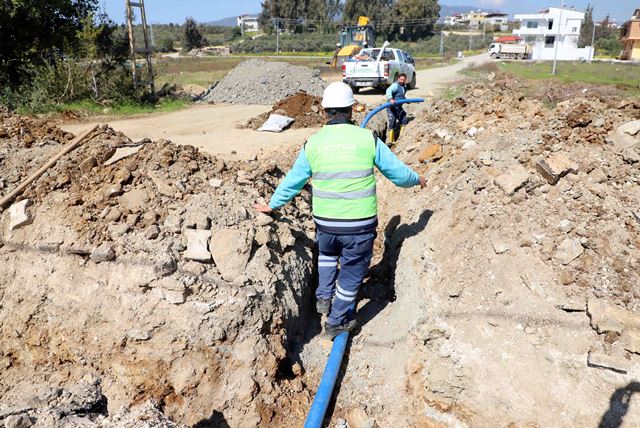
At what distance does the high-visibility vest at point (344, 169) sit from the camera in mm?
3648

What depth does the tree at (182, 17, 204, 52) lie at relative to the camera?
5744 cm

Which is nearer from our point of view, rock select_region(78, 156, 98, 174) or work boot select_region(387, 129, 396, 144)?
rock select_region(78, 156, 98, 174)

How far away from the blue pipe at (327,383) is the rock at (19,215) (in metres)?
2.88

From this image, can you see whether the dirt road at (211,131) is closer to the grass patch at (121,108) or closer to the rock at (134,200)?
the grass patch at (121,108)

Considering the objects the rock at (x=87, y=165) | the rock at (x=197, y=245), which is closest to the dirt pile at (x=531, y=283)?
the rock at (x=197, y=245)

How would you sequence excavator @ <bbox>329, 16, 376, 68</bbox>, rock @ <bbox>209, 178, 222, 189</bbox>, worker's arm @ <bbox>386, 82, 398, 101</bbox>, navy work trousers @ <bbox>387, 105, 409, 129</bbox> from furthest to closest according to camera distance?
excavator @ <bbox>329, 16, 376, 68</bbox>
navy work trousers @ <bbox>387, 105, 409, 129</bbox>
worker's arm @ <bbox>386, 82, 398, 101</bbox>
rock @ <bbox>209, 178, 222, 189</bbox>

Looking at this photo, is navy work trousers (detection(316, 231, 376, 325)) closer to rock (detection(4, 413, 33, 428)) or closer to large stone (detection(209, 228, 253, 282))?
large stone (detection(209, 228, 253, 282))

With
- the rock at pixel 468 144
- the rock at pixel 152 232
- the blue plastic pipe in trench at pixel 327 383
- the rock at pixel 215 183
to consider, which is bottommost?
the blue plastic pipe in trench at pixel 327 383

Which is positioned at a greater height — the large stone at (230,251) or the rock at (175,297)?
the large stone at (230,251)

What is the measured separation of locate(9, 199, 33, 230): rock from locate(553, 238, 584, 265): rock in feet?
14.6

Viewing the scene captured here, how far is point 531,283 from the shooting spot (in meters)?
3.48

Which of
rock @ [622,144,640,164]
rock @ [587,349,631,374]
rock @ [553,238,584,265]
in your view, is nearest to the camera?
rock @ [587,349,631,374]

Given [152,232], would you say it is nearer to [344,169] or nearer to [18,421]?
[344,169]

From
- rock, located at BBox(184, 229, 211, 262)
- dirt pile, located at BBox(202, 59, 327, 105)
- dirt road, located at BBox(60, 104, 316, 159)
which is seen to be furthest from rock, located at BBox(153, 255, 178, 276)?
dirt pile, located at BBox(202, 59, 327, 105)
